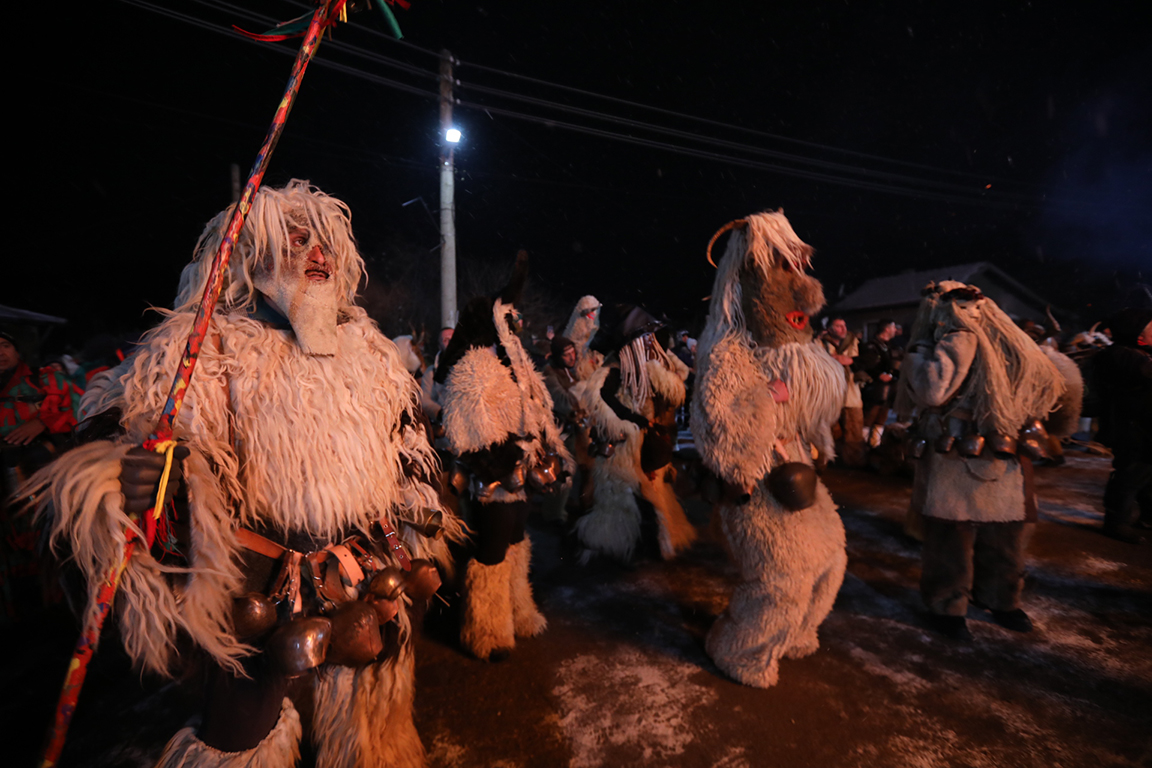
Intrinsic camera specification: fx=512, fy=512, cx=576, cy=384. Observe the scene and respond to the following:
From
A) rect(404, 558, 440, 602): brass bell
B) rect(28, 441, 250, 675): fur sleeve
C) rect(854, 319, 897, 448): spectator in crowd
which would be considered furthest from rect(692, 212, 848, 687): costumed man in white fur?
rect(854, 319, 897, 448): spectator in crowd

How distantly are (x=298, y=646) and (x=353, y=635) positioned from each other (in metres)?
0.16

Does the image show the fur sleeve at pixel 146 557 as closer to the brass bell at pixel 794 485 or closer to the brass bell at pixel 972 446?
the brass bell at pixel 794 485

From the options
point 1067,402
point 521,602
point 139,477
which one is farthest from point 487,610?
point 1067,402

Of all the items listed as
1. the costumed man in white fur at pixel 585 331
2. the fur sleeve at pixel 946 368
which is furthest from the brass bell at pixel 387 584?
the costumed man in white fur at pixel 585 331

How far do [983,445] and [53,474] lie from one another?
4.24 metres

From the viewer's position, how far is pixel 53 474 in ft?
4.47

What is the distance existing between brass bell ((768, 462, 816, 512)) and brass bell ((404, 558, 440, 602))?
168 cm

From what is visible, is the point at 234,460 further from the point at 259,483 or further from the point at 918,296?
the point at 918,296

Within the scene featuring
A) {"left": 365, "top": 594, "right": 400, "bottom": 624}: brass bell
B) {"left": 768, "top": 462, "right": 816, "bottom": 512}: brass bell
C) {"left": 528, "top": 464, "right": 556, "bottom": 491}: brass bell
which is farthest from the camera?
{"left": 528, "top": 464, "right": 556, "bottom": 491}: brass bell

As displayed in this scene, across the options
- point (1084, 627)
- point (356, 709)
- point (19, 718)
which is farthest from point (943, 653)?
point (19, 718)

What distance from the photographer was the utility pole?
903cm

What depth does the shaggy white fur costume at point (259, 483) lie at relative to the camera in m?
1.43

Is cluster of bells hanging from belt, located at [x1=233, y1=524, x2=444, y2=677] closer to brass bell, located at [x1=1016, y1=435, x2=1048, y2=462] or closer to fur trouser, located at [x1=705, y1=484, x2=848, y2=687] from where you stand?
fur trouser, located at [x1=705, y1=484, x2=848, y2=687]

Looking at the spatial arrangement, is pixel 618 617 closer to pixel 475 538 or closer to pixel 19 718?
pixel 475 538
